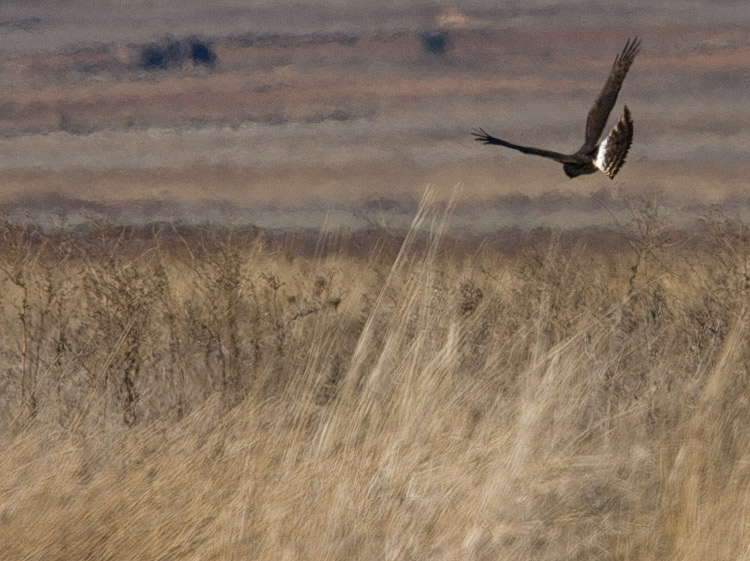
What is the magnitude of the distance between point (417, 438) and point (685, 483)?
707mm

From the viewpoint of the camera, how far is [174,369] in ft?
19.2

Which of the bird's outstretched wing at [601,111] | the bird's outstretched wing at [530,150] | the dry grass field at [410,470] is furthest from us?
the bird's outstretched wing at [601,111]

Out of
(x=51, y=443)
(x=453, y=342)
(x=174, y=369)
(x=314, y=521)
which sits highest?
(x=453, y=342)

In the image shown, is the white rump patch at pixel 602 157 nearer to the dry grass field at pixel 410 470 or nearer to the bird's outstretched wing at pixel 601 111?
the bird's outstretched wing at pixel 601 111

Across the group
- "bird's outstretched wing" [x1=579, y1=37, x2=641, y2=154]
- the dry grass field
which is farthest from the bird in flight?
the dry grass field

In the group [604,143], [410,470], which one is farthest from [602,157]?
[410,470]

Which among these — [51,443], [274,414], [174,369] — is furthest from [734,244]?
[51,443]

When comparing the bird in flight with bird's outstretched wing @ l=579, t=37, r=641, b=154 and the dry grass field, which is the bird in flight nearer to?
bird's outstretched wing @ l=579, t=37, r=641, b=154

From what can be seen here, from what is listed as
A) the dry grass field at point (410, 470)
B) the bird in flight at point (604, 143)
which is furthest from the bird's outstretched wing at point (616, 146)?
the dry grass field at point (410, 470)

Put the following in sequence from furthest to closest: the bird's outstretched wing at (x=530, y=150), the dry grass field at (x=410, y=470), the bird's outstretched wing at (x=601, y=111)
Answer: the bird's outstretched wing at (x=601, y=111) → the bird's outstretched wing at (x=530, y=150) → the dry grass field at (x=410, y=470)

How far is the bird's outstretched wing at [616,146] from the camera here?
568 cm

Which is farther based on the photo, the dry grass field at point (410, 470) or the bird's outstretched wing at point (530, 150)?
the bird's outstretched wing at point (530, 150)

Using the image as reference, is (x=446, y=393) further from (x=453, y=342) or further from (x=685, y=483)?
(x=685, y=483)

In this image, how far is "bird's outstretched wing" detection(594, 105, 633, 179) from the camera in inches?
224
